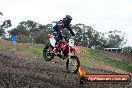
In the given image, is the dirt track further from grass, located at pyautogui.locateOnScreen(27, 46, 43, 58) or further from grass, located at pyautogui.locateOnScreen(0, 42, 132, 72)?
grass, located at pyautogui.locateOnScreen(0, 42, 132, 72)

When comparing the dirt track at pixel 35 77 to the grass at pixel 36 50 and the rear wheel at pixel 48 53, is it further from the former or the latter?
the grass at pixel 36 50

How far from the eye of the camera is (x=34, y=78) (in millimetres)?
14180

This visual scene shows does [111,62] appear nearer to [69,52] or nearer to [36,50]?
[36,50]

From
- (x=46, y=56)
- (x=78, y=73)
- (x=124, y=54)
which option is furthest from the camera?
(x=124, y=54)

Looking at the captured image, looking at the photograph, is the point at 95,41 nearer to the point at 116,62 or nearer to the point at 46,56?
the point at 116,62

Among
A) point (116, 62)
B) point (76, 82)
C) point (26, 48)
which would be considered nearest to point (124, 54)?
point (116, 62)

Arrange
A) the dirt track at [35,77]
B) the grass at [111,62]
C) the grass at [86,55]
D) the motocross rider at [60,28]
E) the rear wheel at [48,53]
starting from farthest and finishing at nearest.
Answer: the grass at [111,62] → the grass at [86,55] → the rear wheel at [48,53] → the motocross rider at [60,28] → the dirt track at [35,77]

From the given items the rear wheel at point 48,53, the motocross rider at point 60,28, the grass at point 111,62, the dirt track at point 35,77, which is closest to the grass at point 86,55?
the grass at point 111,62

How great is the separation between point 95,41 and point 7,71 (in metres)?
62.4

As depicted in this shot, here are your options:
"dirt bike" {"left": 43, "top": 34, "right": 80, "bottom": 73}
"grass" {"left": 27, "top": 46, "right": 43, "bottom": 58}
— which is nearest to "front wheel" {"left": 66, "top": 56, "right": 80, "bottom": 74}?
"dirt bike" {"left": 43, "top": 34, "right": 80, "bottom": 73}

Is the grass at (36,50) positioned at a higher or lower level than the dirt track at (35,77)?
higher

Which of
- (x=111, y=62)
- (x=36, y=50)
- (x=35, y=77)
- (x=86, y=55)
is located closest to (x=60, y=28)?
(x=35, y=77)

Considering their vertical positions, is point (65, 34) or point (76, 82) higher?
point (65, 34)

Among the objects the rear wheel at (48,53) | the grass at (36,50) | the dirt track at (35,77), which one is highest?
the grass at (36,50)
